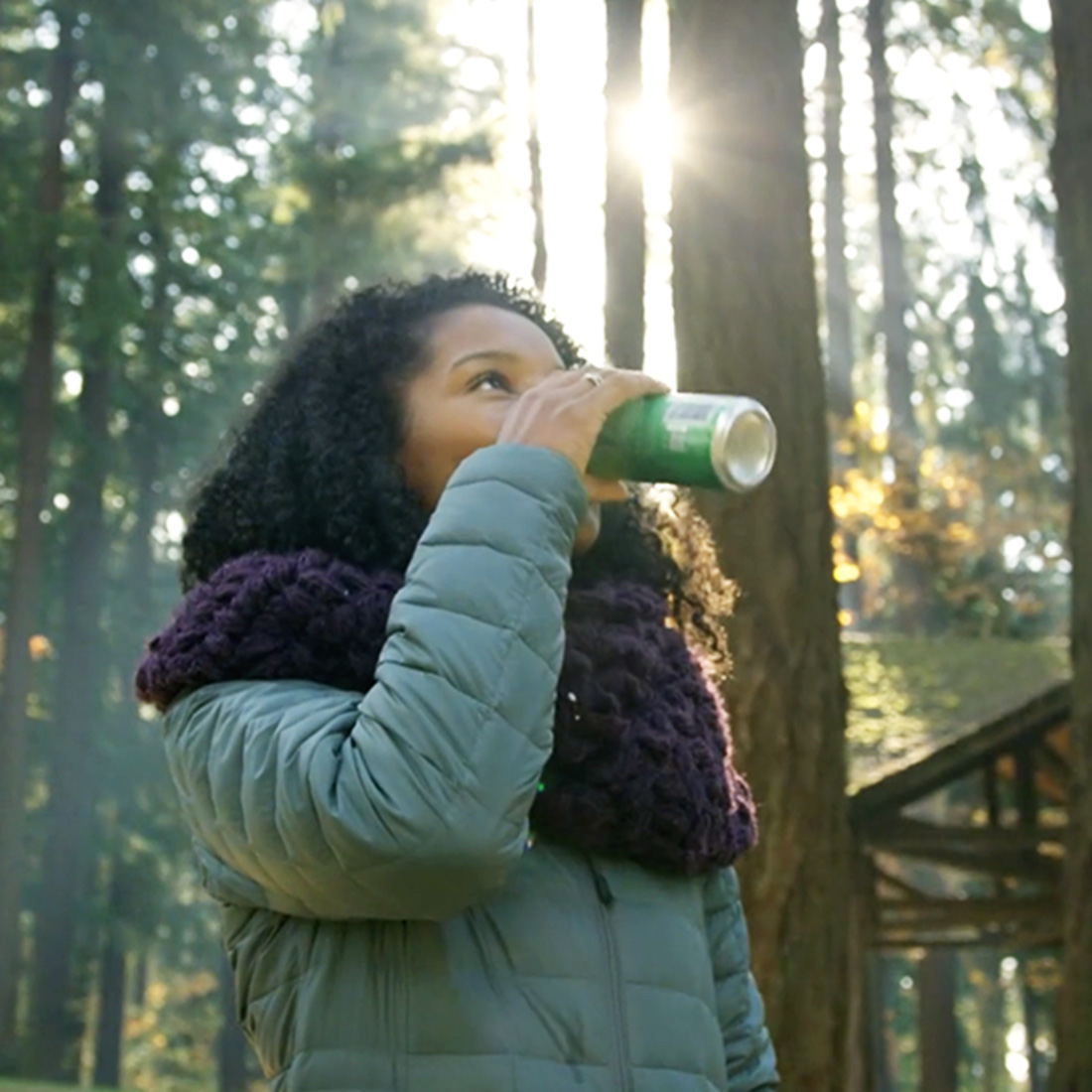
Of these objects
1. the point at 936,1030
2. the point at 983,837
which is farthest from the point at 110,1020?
the point at 983,837

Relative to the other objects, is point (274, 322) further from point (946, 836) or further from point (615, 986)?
point (615, 986)

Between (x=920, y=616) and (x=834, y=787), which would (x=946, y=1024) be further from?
(x=834, y=787)

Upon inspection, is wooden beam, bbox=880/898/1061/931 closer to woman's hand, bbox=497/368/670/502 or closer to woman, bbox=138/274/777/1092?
woman, bbox=138/274/777/1092

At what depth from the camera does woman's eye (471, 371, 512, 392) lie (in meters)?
2.43

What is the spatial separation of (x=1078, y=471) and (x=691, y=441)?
5255mm

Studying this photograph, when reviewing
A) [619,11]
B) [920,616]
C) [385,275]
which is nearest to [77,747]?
[920,616]

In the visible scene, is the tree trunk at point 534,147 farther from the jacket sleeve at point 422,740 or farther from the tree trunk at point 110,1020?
the jacket sleeve at point 422,740

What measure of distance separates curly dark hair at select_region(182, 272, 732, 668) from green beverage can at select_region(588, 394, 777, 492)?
0.32m

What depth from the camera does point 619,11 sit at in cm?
638

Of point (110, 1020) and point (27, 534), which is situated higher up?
point (27, 534)

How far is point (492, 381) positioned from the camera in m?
2.44

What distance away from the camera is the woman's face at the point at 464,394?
2.39 m

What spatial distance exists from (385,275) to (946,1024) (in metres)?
20.6

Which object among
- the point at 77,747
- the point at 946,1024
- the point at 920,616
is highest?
the point at 920,616
